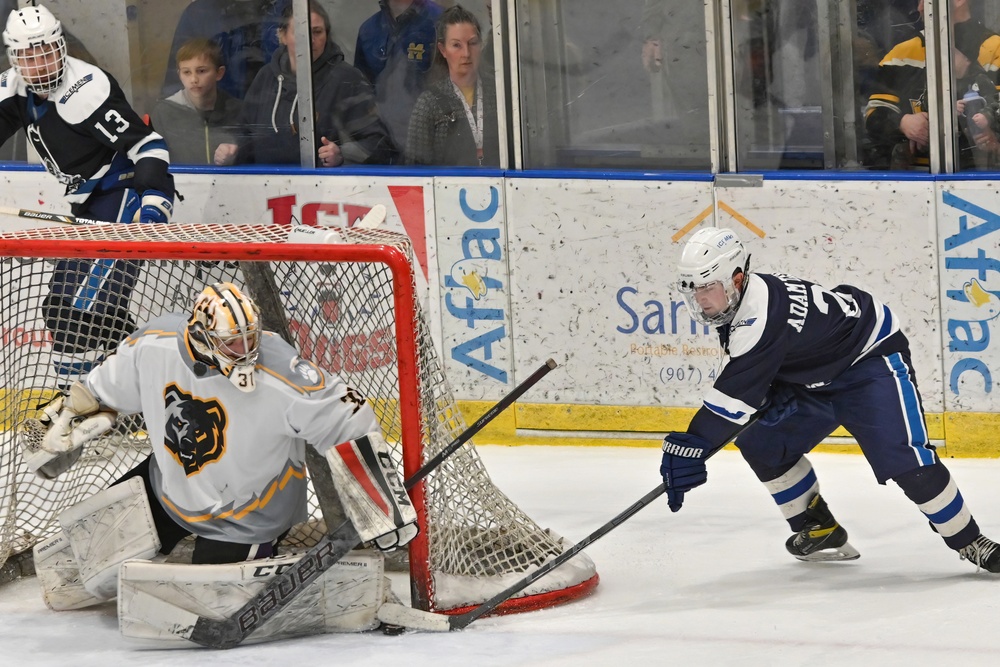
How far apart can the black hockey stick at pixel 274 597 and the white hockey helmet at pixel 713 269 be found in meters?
0.99

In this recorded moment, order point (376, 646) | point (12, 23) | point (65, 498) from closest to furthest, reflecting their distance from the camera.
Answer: point (376, 646)
point (65, 498)
point (12, 23)

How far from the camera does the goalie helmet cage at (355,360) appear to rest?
12.6 ft

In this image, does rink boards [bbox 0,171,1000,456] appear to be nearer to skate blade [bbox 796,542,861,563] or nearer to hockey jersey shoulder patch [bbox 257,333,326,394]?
skate blade [bbox 796,542,861,563]

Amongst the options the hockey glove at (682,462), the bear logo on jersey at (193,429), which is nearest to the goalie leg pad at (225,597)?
the bear logo on jersey at (193,429)

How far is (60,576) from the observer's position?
4.05 metres

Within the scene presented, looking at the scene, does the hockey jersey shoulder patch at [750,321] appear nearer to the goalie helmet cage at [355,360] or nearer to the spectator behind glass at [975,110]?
the goalie helmet cage at [355,360]

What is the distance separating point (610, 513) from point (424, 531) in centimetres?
110

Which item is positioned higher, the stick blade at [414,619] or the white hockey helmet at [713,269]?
the white hockey helmet at [713,269]

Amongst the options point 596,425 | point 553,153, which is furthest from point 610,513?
point 553,153

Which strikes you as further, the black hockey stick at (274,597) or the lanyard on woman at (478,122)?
the lanyard on woman at (478,122)

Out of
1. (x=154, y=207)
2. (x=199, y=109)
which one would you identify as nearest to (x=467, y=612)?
(x=154, y=207)

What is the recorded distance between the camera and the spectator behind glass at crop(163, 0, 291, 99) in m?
5.97

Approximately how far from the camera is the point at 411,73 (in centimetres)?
580

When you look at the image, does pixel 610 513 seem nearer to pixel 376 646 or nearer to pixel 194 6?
pixel 376 646
